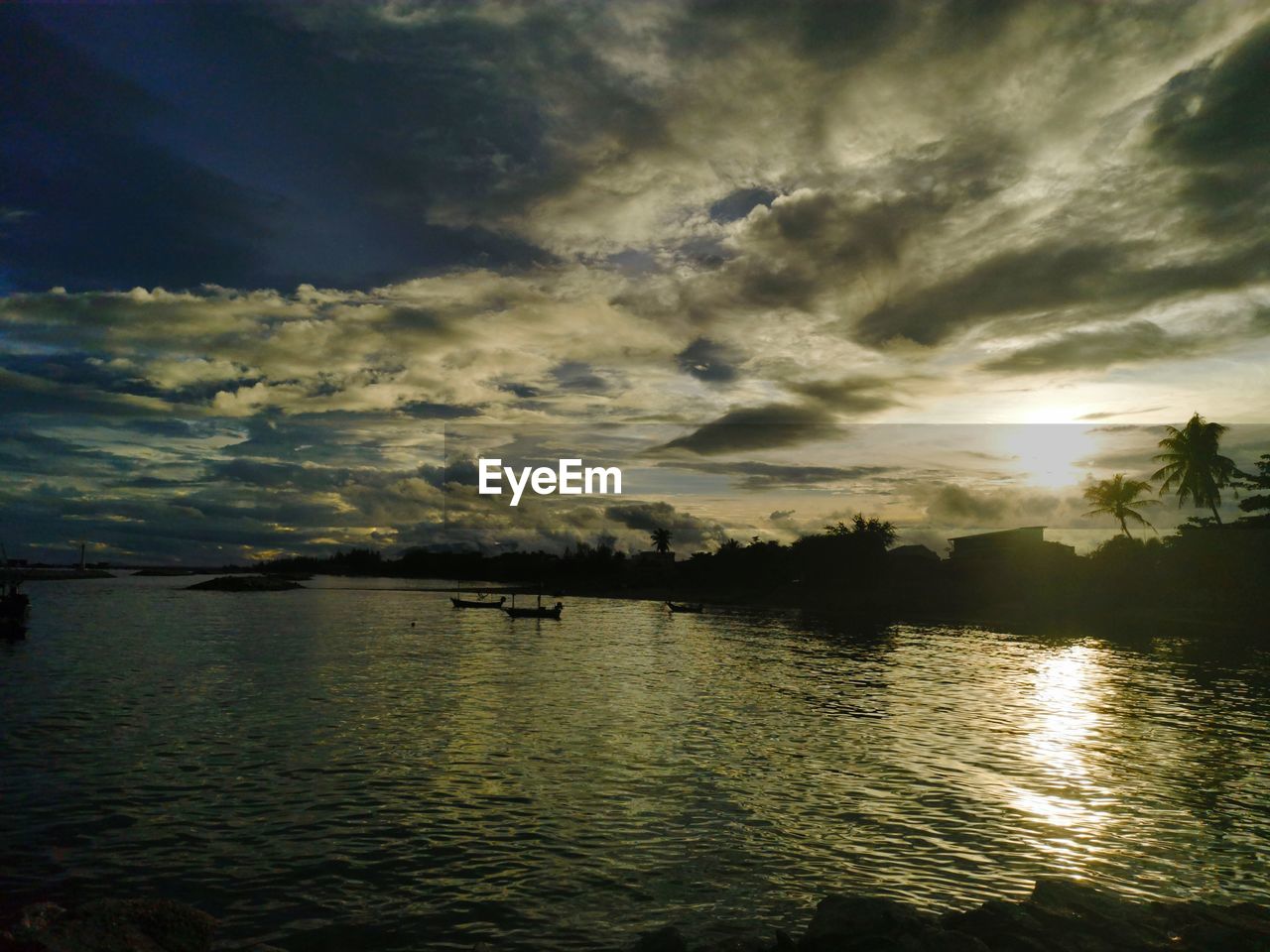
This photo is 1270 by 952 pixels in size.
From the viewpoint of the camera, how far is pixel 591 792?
24062 mm

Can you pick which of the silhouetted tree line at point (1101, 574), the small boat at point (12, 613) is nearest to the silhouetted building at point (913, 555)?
the silhouetted tree line at point (1101, 574)

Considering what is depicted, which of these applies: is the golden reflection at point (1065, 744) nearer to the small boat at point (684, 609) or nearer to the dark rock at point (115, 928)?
the dark rock at point (115, 928)

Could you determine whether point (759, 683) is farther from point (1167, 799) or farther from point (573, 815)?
point (573, 815)

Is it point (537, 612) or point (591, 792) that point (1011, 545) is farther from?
A: point (591, 792)

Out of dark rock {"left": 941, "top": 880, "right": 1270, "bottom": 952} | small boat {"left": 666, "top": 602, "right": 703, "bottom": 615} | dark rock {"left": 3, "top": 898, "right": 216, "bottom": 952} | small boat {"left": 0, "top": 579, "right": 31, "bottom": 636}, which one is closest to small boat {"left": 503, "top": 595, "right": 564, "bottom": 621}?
small boat {"left": 666, "top": 602, "right": 703, "bottom": 615}

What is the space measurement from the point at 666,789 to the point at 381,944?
12.2 metres

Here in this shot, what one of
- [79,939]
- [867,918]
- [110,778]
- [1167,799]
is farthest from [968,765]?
[110,778]

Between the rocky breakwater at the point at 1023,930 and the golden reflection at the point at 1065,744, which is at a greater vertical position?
the rocky breakwater at the point at 1023,930

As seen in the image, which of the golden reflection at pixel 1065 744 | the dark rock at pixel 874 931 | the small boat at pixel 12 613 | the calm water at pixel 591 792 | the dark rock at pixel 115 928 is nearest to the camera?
the dark rock at pixel 115 928

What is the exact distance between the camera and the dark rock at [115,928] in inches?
460

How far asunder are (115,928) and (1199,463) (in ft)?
373

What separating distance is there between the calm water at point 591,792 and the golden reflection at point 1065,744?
0.19 m

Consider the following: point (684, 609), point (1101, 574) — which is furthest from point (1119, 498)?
point (684, 609)

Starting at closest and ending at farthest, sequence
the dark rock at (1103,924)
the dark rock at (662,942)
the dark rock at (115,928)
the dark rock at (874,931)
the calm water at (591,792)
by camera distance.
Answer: the dark rock at (115,928), the dark rock at (874,931), the dark rock at (1103,924), the dark rock at (662,942), the calm water at (591,792)
